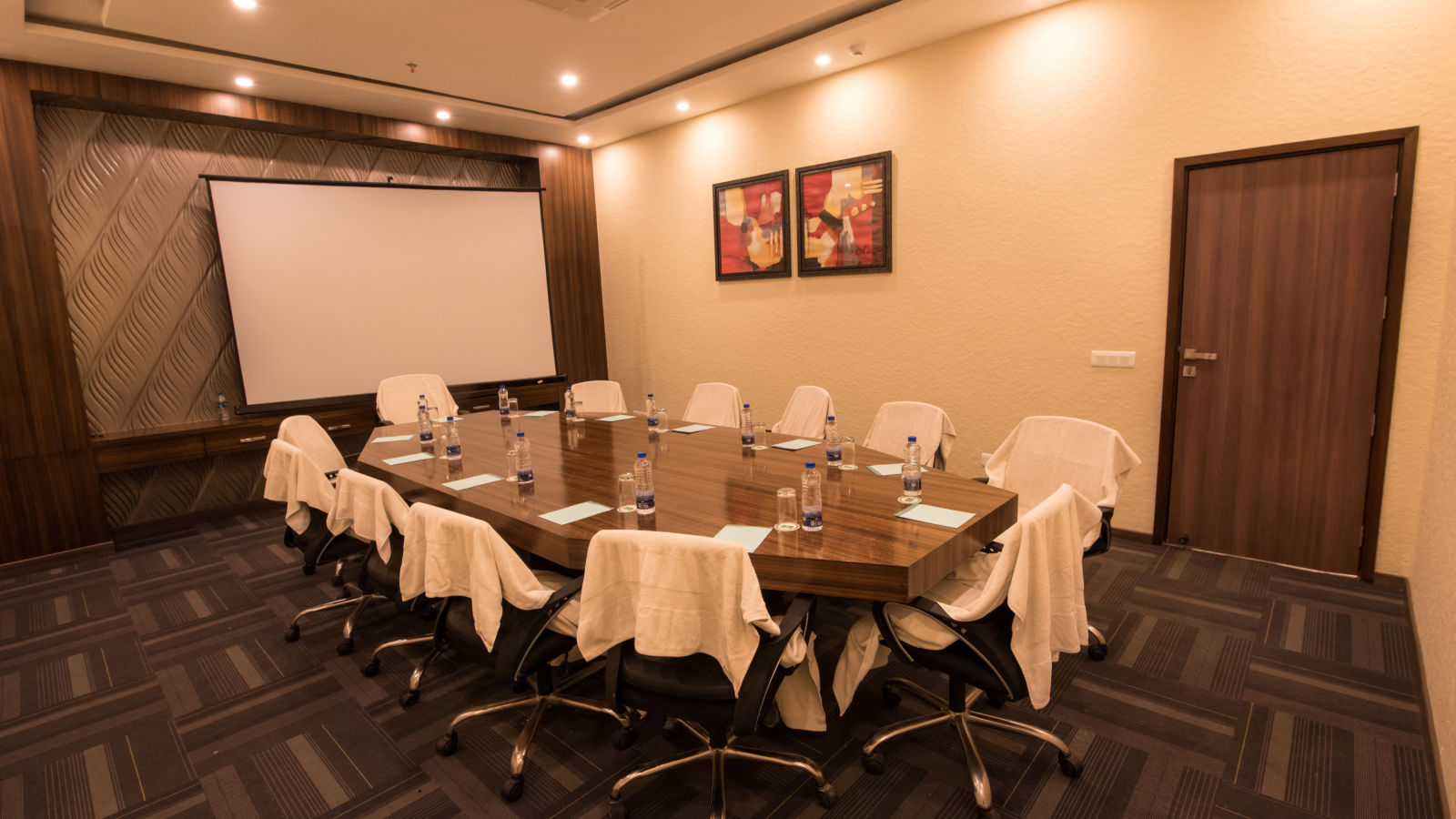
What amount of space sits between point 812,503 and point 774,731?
0.85 meters

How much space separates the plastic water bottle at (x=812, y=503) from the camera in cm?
208

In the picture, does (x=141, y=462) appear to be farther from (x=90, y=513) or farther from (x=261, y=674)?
(x=261, y=674)

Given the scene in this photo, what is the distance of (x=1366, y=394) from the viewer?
3.27 meters

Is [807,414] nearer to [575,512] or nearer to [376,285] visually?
[575,512]

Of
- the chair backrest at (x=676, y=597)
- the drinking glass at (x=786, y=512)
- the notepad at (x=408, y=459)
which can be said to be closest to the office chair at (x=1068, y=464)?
the drinking glass at (x=786, y=512)

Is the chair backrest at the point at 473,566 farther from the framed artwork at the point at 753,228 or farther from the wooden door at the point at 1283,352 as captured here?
the framed artwork at the point at 753,228

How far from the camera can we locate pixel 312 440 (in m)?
3.96

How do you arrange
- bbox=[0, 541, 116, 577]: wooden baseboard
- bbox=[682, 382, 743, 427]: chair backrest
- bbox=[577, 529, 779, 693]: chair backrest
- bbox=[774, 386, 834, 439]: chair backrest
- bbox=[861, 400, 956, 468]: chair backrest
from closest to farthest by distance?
bbox=[577, 529, 779, 693]: chair backrest → bbox=[861, 400, 956, 468]: chair backrest → bbox=[774, 386, 834, 439]: chair backrest → bbox=[0, 541, 116, 577]: wooden baseboard → bbox=[682, 382, 743, 427]: chair backrest

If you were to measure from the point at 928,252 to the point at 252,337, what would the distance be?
16.8 ft

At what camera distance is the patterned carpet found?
206cm

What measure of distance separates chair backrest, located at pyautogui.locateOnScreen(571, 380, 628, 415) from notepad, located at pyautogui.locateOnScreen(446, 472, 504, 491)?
215 centimetres

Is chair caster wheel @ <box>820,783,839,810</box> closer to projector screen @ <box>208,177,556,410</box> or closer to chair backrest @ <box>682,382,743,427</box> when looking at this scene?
chair backrest @ <box>682,382,743,427</box>

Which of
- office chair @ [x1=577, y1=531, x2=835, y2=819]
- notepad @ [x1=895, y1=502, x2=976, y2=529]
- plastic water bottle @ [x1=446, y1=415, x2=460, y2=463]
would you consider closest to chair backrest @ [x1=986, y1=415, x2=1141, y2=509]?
notepad @ [x1=895, y1=502, x2=976, y2=529]

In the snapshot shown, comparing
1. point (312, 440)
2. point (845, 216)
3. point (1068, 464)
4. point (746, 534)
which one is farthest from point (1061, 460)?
point (312, 440)
